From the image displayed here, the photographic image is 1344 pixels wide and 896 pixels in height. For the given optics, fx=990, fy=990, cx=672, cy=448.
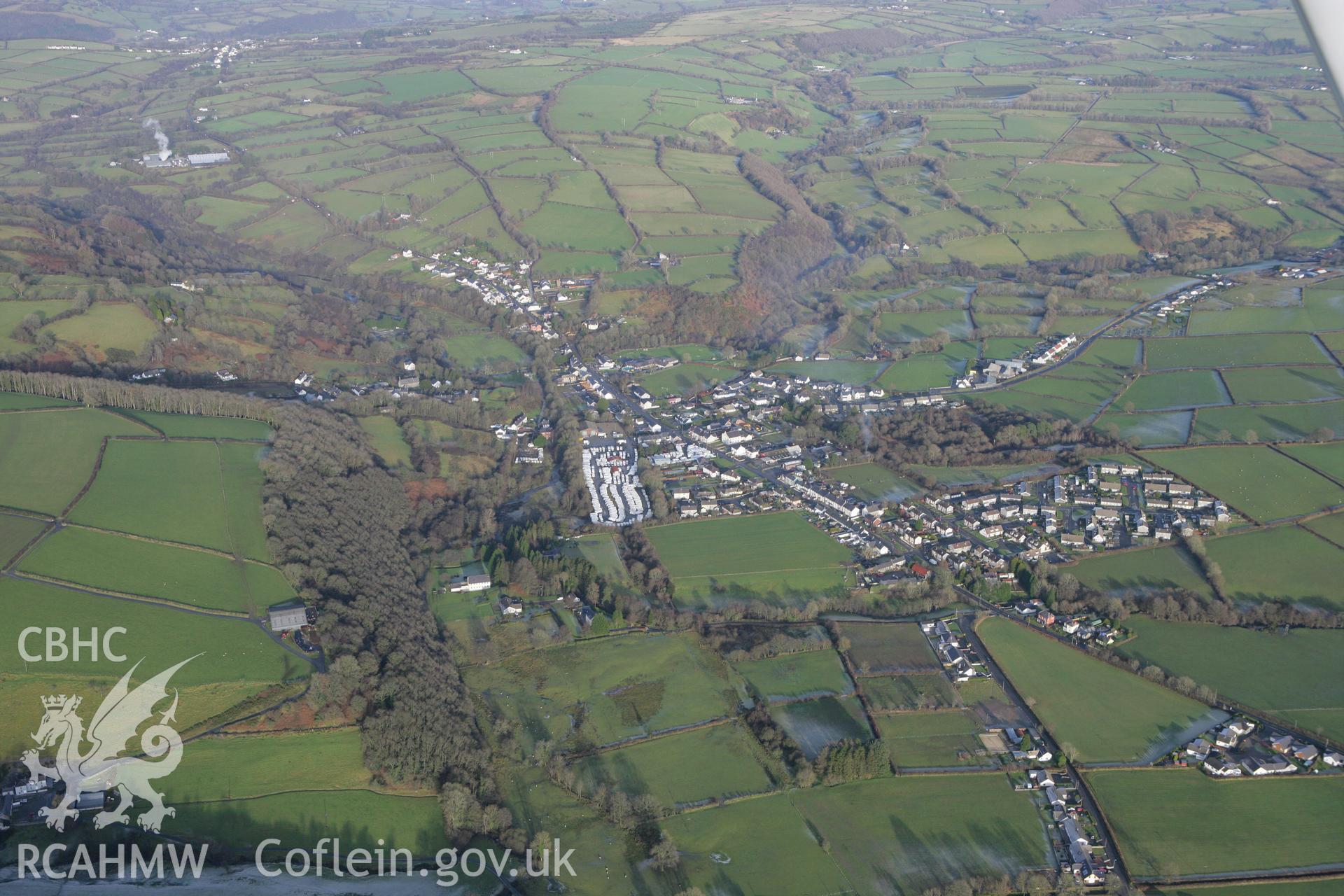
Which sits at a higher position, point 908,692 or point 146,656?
point 146,656

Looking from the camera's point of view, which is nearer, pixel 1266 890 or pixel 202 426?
pixel 1266 890

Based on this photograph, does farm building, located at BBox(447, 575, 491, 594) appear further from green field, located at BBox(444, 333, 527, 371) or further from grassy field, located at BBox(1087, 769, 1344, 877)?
green field, located at BBox(444, 333, 527, 371)

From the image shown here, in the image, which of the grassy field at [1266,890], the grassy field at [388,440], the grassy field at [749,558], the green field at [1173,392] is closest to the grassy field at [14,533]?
the grassy field at [388,440]

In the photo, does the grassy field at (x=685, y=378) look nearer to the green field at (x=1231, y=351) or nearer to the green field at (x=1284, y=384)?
the green field at (x=1231, y=351)

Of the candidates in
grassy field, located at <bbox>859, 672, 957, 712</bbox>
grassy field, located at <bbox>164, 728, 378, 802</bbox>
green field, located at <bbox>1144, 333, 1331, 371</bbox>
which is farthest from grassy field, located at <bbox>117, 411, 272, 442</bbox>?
green field, located at <bbox>1144, 333, 1331, 371</bbox>

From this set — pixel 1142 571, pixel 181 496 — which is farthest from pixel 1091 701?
pixel 181 496

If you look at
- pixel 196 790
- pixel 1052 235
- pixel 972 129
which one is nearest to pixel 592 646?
pixel 196 790

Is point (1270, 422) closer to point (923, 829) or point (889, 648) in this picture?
point (889, 648)
